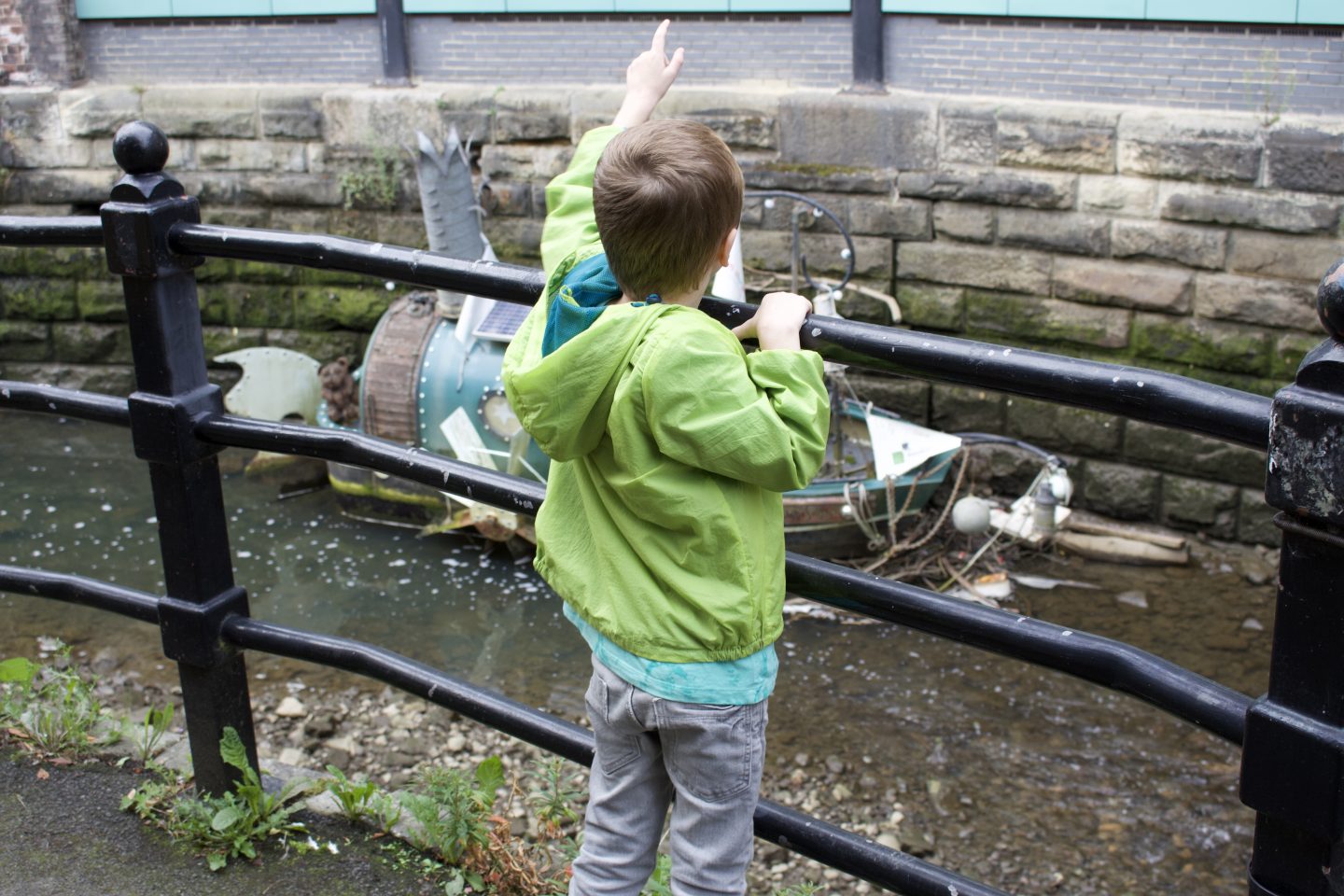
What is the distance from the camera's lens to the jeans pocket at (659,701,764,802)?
1.63m

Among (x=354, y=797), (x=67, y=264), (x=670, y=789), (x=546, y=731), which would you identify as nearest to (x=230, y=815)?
(x=354, y=797)

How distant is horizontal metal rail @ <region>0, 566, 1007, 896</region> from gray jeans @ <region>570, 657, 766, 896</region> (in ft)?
0.33

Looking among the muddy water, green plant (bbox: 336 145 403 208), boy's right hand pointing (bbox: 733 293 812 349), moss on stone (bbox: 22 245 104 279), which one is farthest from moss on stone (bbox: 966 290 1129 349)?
moss on stone (bbox: 22 245 104 279)

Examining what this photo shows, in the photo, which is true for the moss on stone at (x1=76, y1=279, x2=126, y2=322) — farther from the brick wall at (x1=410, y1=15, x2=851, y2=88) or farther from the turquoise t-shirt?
the turquoise t-shirt

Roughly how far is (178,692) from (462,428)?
6.09 ft

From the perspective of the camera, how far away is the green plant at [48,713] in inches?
103

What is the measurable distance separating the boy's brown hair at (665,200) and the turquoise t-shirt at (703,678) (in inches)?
17.7

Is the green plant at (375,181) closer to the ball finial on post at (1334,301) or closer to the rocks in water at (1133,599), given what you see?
the rocks in water at (1133,599)

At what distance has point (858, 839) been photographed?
1.75 m

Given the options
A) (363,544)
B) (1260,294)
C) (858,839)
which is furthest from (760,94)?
(858,839)

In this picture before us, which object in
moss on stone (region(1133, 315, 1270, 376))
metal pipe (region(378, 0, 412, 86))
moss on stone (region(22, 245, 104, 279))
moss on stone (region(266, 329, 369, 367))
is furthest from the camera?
moss on stone (region(22, 245, 104, 279))

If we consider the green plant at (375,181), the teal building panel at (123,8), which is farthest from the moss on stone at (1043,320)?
the teal building panel at (123,8)

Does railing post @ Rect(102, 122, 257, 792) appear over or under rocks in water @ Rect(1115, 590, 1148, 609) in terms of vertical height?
over

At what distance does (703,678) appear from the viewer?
5.30 feet
